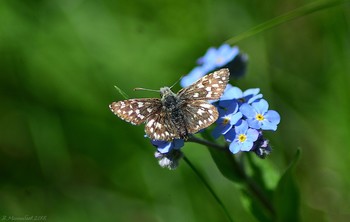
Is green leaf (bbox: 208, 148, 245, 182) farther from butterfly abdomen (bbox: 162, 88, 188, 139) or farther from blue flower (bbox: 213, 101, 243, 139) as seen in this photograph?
butterfly abdomen (bbox: 162, 88, 188, 139)

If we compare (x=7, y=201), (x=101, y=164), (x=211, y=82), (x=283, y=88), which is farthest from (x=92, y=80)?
(x=211, y=82)

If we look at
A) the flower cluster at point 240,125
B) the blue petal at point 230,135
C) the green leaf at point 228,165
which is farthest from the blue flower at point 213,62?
the blue petal at point 230,135

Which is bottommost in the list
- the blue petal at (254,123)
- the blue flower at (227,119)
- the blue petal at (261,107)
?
the blue petal at (254,123)

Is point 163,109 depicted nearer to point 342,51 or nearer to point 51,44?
point 342,51

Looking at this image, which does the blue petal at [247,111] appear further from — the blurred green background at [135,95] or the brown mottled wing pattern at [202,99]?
the blurred green background at [135,95]

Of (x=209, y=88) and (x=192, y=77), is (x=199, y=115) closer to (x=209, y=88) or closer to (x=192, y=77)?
(x=209, y=88)

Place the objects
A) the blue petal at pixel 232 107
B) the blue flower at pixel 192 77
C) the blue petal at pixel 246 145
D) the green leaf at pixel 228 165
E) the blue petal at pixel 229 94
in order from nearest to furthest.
A: the blue petal at pixel 246 145, the blue petal at pixel 232 107, the blue petal at pixel 229 94, the green leaf at pixel 228 165, the blue flower at pixel 192 77
